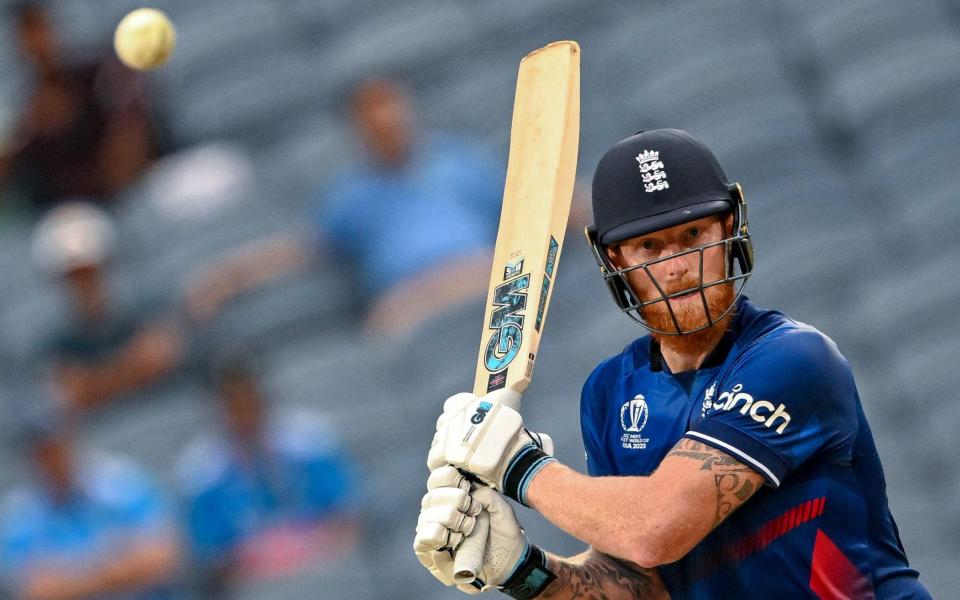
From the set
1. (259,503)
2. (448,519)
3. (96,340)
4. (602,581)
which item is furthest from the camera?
(96,340)

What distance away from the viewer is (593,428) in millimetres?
2715

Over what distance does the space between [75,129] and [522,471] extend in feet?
14.3

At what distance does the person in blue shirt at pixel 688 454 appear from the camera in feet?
7.47

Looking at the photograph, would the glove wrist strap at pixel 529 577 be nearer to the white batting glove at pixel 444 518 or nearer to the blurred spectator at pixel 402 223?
the white batting glove at pixel 444 518

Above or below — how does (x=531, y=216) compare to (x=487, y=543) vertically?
above

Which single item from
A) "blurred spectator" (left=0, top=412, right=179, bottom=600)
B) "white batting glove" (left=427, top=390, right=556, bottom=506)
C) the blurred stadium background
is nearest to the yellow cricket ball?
the blurred stadium background

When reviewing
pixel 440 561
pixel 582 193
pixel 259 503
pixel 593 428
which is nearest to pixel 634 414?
pixel 593 428

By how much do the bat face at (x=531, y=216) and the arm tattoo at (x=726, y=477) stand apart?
0.50 m

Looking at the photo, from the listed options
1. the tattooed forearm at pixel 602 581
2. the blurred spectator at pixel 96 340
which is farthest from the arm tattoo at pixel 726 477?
the blurred spectator at pixel 96 340

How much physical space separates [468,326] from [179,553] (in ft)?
4.88

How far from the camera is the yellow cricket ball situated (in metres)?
5.39

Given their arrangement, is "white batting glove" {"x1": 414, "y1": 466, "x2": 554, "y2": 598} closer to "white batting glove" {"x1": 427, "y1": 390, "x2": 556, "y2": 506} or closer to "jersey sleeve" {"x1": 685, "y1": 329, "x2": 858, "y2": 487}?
"white batting glove" {"x1": 427, "y1": 390, "x2": 556, "y2": 506}

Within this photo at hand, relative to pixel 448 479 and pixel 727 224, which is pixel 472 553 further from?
pixel 727 224

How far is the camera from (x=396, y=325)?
5.73m
